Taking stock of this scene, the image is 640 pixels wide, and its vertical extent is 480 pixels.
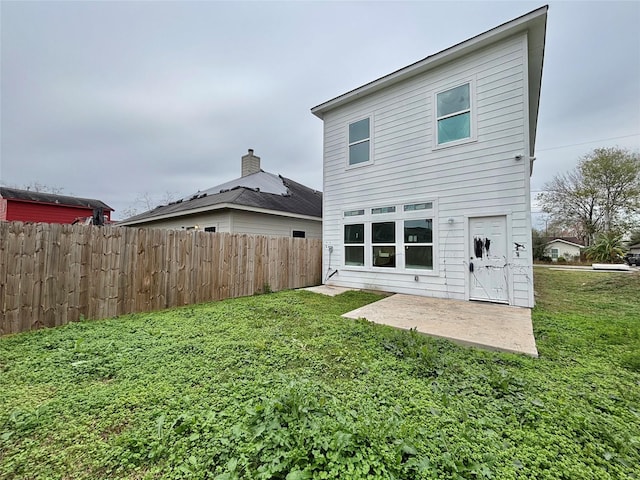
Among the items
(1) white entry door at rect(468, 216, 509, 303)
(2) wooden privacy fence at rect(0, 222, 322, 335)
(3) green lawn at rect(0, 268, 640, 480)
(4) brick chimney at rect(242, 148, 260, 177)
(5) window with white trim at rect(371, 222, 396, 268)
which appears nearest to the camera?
(3) green lawn at rect(0, 268, 640, 480)

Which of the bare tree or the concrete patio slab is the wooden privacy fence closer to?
the concrete patio slab

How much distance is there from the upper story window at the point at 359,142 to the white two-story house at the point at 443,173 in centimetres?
3

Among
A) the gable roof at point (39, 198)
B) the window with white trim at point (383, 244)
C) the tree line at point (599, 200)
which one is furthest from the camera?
the tree line at point (599, 200)

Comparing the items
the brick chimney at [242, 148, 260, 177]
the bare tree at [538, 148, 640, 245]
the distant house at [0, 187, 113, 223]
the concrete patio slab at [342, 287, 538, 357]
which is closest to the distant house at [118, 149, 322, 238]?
the brick chimney at [242, 148, 260, 177]

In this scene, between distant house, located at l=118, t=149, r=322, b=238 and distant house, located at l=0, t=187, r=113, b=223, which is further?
distant house, located at l=0, t=187, r=113, b=223

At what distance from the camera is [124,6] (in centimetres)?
625

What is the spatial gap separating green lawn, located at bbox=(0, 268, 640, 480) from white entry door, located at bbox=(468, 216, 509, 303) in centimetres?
174

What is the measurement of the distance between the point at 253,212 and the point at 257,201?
1.73ft

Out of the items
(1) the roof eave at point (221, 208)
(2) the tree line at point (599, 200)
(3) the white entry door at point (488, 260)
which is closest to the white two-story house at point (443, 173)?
(3) the white entry door at point (488, 260)

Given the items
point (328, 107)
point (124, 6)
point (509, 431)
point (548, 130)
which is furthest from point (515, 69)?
point (548, 130)

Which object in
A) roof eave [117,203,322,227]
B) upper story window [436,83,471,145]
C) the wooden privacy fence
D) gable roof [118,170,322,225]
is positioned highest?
upper story window [436,83,471,145]

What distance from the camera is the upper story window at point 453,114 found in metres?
6.05

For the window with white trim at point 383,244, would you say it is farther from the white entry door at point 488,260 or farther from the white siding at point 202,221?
the white siding at point 202,221

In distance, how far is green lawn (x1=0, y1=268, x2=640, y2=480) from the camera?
1493mm
